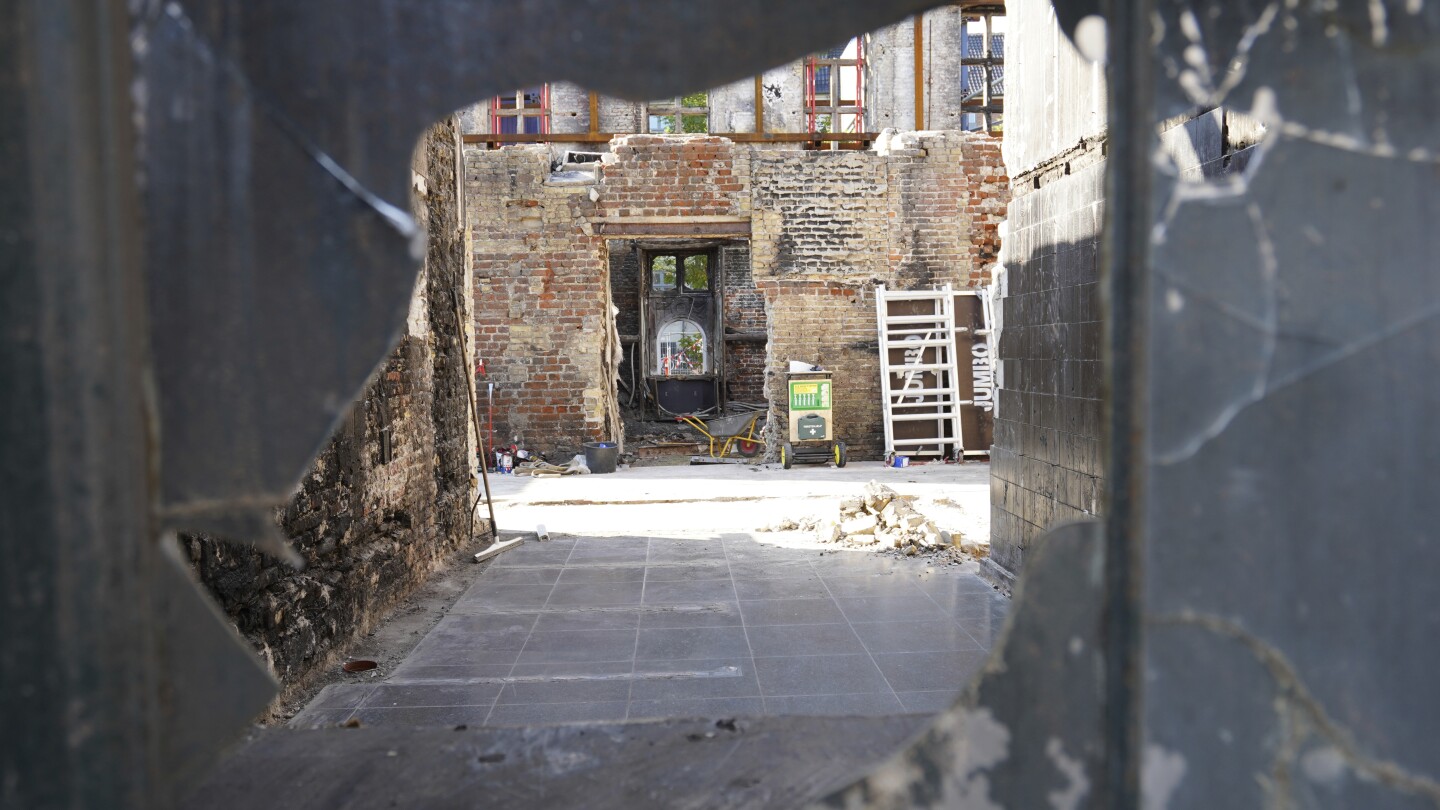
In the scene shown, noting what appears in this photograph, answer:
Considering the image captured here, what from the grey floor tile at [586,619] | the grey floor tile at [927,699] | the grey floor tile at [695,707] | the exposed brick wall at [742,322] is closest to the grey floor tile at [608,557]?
the grey floor tile at [586,619]

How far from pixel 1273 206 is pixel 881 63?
16.7m

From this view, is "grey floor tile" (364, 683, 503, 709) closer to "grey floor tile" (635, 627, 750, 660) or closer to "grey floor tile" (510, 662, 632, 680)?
"grey floor tile" (510, 662, 632, 680)

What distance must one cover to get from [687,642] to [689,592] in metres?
0.90

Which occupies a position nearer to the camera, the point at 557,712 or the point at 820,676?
the point at 557,712

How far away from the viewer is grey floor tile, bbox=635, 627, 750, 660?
12.3 feet

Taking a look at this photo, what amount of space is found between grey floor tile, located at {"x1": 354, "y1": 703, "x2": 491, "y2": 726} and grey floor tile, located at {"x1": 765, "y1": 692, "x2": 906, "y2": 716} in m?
1.00

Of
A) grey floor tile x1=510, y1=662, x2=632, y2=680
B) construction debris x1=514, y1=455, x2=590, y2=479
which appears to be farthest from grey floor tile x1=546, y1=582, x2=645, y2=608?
construction debris x1=514, y1=455, x2=590, y2=479

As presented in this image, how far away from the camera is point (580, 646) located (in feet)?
12.8

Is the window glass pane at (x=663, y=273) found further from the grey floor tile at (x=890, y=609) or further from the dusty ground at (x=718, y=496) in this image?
the grey floor tile at (x=890, y=609)

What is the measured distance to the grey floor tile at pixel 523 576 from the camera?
5.09 metres

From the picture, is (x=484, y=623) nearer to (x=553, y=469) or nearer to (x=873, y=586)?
(x=873, y=586)

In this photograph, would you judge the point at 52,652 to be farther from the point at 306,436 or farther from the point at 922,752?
the point at 922,752

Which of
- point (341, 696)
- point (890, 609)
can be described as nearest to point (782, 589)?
point (890, 609)

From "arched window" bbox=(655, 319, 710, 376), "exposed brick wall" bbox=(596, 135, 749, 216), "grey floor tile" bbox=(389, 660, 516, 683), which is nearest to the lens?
"grey floor tile" bbox=(389, 660, 516, 683)
